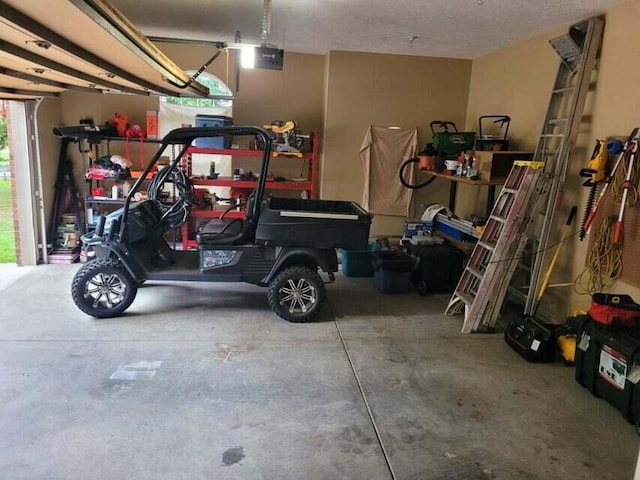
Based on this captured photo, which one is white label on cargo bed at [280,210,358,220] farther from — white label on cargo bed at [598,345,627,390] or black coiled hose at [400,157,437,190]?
black coiled hose at [400,157,437,190]

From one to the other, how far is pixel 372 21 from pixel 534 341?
132 inches

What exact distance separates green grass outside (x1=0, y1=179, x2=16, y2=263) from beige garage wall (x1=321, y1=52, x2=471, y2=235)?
172 inches

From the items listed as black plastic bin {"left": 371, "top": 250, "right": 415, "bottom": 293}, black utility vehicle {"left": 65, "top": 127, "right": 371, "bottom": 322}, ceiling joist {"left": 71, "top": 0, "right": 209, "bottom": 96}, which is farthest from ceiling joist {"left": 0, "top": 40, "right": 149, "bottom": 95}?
black plastic bin {"left": 371, "top": 250, "right": 415, "bottom": 293}

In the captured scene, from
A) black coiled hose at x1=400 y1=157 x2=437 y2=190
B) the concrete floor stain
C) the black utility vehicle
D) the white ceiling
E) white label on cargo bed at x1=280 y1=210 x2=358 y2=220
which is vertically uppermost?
the white ceiling

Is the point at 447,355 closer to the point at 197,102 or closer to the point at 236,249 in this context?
the point at 236,249

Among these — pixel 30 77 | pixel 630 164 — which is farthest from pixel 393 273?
pixel 30 77

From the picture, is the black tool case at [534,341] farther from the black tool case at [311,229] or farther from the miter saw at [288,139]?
the miter saw at [288,139]

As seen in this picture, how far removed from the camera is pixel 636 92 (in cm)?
366

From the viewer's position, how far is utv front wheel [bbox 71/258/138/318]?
13.7 feet

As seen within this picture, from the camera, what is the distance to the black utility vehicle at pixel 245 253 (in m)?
4.25

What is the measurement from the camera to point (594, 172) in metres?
3.85

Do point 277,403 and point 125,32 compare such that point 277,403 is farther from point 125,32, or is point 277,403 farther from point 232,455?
point 125,32

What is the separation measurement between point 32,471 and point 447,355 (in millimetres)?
2848

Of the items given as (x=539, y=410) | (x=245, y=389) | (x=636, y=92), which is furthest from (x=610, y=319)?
(x=245, y=389)
